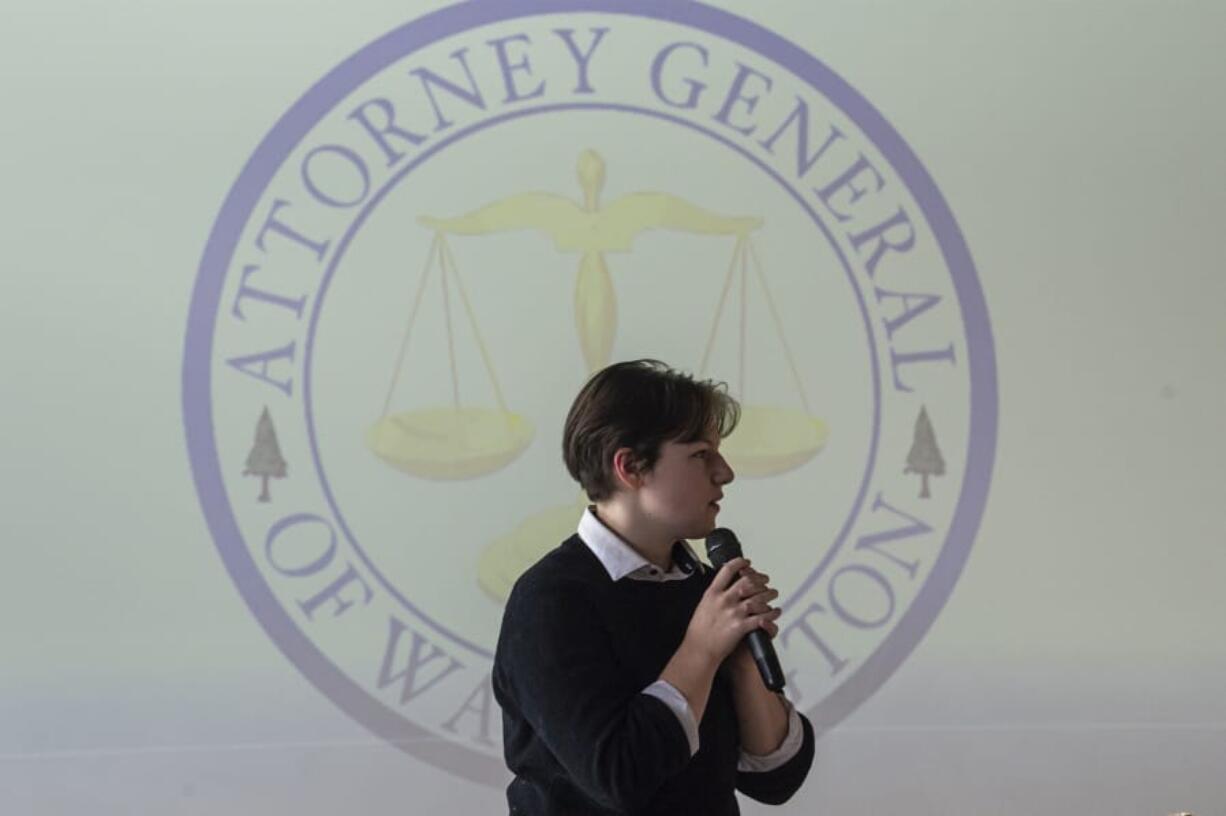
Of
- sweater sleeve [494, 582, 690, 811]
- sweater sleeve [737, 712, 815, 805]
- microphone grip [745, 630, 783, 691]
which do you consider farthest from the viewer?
sweater sleeve [737, 712, 815, 805]

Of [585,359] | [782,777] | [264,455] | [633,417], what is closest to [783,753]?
[782,777]

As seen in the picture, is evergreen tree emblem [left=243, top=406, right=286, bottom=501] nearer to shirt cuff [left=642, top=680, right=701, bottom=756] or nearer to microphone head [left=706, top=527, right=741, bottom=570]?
microphone head [left=706, top=527, right=741, bottom=570]

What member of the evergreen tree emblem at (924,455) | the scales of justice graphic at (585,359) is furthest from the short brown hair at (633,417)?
the evergreen tree emblem at (924,455)

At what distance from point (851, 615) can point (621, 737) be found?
139cm

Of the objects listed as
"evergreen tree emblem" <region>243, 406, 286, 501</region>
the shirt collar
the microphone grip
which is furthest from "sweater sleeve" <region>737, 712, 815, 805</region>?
"evergreen tree emblem" <region>243, 406, 286, 501</region>

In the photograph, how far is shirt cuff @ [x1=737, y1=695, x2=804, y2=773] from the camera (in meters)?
1.54

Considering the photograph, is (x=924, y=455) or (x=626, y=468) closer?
(x=626, y=468)

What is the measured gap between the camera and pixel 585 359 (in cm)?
262

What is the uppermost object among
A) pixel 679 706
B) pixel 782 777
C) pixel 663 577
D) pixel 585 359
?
pixel 585 359

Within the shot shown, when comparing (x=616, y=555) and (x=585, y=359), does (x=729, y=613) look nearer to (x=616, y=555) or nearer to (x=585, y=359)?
(x=616, y=555)

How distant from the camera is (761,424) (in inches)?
104

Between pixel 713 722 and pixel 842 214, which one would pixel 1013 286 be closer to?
pixel 842 214

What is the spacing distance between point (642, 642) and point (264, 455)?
1.28m

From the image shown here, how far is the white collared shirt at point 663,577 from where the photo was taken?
138cm
